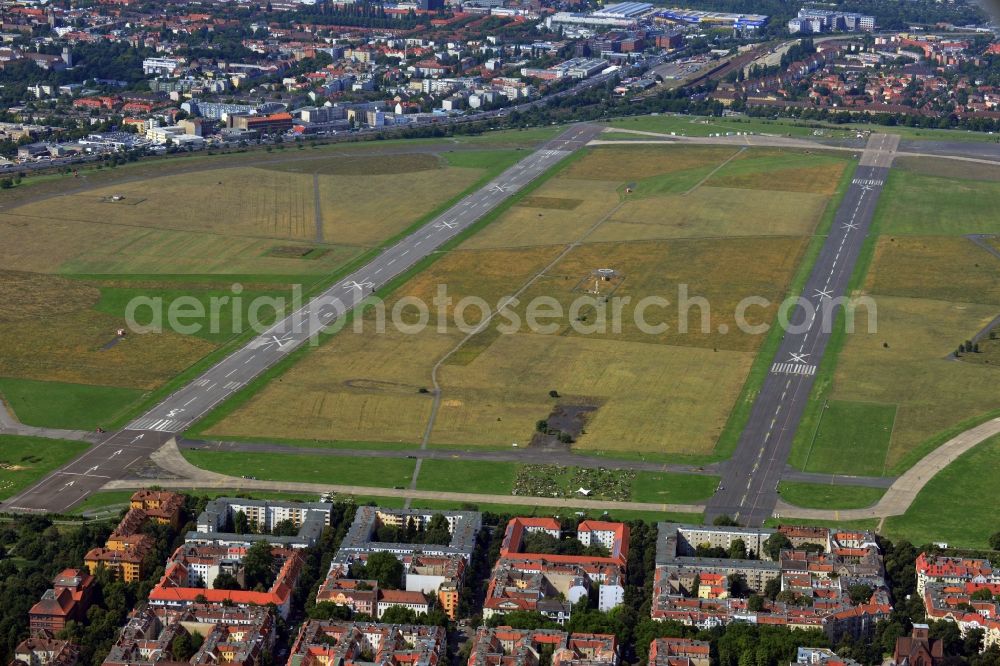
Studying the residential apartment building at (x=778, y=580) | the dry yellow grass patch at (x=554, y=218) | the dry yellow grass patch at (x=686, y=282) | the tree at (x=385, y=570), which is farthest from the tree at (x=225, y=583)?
the dry yellow grass patch at (x=554, y=218)

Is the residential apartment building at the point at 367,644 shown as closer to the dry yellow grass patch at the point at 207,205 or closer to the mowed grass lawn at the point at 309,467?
the mowed grass lawn at the point at 309,467

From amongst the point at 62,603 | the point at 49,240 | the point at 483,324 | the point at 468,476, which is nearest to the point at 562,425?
the point at 468,476

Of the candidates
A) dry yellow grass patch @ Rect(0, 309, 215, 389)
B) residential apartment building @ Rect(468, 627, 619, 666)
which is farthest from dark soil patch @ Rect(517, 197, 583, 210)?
residential apartment building @ Rect(468, 627, 619, 666)

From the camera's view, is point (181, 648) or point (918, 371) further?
point (918, 371)

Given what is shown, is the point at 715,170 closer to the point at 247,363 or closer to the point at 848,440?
the point at 247,363

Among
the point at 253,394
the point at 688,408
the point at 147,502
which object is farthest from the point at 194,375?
the point at 688,408

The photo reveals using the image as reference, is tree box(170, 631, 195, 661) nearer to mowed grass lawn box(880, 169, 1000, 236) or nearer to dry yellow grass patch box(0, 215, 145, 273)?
dry yellow grass patch box(0, 215, 145, 273)

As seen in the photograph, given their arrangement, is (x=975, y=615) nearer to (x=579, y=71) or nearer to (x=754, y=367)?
(x=754, y=367)
